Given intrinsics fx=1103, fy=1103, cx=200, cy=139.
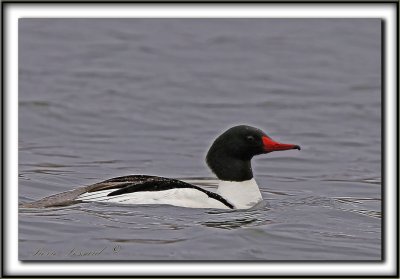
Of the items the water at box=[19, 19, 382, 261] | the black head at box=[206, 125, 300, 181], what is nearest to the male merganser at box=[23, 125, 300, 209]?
the black head at box=[206, 125, 300, 181]

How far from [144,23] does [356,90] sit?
5.81 m

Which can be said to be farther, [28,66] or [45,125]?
[28,66]

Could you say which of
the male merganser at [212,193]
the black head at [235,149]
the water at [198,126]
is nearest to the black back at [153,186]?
the male merganser at [212,193]

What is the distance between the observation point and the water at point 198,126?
966 cm

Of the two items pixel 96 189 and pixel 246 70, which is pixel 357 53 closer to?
pixel 246 70

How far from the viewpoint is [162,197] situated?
33.7ft

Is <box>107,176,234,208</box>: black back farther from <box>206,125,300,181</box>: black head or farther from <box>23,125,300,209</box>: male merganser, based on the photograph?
<box>206,125,300,181</box>: black head

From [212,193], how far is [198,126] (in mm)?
6518

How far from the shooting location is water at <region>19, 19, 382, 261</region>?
9.66 metres

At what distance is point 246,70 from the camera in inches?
805

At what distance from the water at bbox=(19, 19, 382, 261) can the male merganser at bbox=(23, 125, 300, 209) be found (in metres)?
0.10

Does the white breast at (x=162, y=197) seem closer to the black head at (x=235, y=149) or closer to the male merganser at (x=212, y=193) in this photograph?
the male merganser at (x=212, y=193)

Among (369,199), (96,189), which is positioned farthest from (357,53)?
(96,189)

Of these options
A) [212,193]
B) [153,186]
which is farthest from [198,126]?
[153,186]
